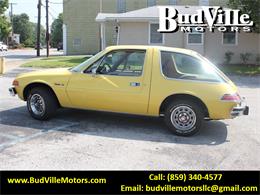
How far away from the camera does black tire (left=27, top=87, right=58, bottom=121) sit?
733 cm

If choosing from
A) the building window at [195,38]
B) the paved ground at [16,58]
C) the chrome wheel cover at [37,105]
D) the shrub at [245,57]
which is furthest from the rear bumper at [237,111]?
the shrub at [245,57]

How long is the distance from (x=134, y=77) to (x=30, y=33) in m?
102

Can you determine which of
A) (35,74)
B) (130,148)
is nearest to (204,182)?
(130,148)

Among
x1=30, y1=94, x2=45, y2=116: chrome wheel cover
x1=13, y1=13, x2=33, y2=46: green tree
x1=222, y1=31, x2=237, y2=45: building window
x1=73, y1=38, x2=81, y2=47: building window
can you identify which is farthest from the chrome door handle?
x1=13, y1=13, x2=33, y2=46: green tree

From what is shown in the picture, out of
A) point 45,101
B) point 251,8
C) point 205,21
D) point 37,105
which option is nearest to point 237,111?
point 45,101

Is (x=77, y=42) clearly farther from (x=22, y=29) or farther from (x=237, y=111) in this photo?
(x=22, y=29)

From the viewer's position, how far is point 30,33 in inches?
4082

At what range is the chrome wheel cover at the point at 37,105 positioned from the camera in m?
7.40

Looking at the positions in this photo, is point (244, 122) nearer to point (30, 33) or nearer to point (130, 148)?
point (130, 148)

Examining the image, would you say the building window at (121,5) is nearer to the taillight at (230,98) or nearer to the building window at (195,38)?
the building window at (195,38)

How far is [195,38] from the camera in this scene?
76.8ft

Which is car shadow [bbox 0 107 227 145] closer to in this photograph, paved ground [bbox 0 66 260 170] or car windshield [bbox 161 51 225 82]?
paved ground [bbox 0 66 260 170]

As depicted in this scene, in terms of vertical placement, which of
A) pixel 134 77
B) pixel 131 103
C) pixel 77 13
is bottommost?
pixel 131 103

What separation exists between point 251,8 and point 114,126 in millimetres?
15400
